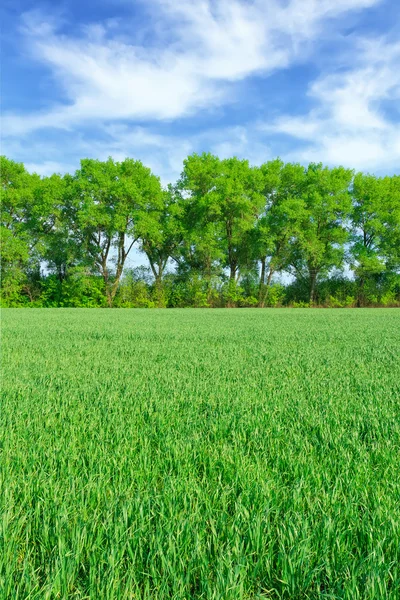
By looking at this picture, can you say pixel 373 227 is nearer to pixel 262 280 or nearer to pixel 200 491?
pixel 262 280

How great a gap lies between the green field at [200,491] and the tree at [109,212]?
40132mm

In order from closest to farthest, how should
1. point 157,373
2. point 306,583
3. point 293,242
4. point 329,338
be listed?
point 306,583 → point 157,373 → point 329,338 → point 293,242

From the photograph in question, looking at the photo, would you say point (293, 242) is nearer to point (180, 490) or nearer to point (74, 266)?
point (74, 266)

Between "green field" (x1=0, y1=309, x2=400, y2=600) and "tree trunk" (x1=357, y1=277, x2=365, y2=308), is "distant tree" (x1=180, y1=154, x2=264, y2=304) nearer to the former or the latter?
"tree trunk" (x1=357, y1=277, x2=365, y2=308)

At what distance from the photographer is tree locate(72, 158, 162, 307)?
42988mm

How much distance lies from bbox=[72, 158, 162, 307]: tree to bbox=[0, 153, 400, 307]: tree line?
0.41ft

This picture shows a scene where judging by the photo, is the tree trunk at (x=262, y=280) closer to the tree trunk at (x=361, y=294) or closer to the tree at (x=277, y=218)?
the tree at (x=277, y=218)

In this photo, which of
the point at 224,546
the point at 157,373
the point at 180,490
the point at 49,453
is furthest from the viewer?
the point at 157,373

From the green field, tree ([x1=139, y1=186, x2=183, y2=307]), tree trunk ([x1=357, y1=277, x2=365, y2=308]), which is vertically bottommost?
the green field

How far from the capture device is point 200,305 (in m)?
45.0

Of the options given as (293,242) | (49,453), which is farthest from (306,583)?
(293,242)

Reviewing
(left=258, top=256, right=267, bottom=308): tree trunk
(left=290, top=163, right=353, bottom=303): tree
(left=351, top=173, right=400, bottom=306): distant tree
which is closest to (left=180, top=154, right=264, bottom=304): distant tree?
(left=258, top=256, right=267, bottom=308): tree trunk

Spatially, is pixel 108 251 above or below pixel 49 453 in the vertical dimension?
above

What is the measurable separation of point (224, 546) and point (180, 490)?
0.40 metres
